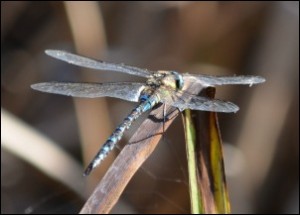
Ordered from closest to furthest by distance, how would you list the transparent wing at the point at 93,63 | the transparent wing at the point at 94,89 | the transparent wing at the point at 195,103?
the transparent wing at the point at 195,103, the transparent wing at the point at 94,89, the transparent wing at the point at 93,63

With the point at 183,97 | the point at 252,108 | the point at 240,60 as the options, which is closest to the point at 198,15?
the point at 240,60

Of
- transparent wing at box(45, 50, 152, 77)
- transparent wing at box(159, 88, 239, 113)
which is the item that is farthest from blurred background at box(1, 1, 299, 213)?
transparent wing at box(159, 88, 239, 113)

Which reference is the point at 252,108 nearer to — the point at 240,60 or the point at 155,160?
the point at 240,60

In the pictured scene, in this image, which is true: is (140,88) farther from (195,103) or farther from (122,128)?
(195,103)

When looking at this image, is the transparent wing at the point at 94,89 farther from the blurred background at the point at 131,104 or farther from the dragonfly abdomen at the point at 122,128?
the blurred background at the point at 131,104

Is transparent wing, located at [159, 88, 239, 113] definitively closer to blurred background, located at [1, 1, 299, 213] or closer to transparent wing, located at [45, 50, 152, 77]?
transparent wing, located at [45, 50, 152, 77]

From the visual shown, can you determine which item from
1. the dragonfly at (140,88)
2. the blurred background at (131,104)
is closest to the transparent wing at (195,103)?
the dragonfly at (140,88)
